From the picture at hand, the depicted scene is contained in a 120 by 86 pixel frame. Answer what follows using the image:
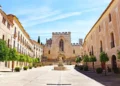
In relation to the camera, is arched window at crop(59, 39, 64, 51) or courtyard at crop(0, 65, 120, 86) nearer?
courtyard at crop(0, 65, 120, 86)

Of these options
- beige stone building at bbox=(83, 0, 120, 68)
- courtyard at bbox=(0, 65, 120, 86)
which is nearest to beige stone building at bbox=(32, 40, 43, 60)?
beige stone building at bbox=(83, 0, 120, 68)

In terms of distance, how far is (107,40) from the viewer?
68.5ft

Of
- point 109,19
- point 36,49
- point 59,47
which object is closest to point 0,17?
point 109,19

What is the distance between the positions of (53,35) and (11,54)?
160 feet

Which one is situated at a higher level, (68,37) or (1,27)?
(68,37)

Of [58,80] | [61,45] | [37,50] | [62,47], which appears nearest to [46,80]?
[58,80]

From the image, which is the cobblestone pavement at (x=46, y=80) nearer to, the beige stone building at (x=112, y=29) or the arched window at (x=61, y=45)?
the beige stone building at (x=112, y=29)

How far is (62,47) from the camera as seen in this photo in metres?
69.5

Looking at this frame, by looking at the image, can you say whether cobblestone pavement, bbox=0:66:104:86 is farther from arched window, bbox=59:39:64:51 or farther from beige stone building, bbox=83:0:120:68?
arched window, bbox=59:39:64:51

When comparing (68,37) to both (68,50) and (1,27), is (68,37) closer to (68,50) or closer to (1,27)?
(68,50)

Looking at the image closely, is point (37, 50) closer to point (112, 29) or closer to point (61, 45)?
point (61, 45)

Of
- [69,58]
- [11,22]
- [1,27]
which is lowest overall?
[69,58]

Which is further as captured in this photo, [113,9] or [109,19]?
[109,19]

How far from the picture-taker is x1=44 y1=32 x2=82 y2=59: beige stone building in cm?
6819
